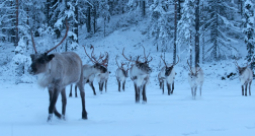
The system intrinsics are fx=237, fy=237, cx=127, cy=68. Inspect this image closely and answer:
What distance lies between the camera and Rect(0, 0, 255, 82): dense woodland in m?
20.5

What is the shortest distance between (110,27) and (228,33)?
20.6 m

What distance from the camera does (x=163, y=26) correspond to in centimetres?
2980

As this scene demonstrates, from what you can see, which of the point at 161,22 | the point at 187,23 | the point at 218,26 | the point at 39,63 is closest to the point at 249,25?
the point at 187,23

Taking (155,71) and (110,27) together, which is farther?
(110,27)

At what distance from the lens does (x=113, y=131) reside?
146 inches

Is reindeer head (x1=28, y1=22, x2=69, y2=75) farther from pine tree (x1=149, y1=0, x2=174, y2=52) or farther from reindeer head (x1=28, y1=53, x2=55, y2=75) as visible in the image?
pine tree (x1=149, y1=0, x2=174, y2=52)

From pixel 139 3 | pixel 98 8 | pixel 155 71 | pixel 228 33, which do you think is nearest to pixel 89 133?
pixel 155 71

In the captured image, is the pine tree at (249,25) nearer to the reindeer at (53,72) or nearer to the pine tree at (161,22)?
the pine tree at (161,22)

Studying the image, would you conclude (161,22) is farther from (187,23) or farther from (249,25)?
(249,25)

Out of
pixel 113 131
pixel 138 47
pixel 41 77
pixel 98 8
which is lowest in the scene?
pixel 113 131

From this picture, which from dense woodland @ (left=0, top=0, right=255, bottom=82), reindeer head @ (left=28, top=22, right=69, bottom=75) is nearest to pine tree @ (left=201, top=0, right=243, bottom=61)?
dense woodland @ (left=0, top=0, right=255, bottom=82)

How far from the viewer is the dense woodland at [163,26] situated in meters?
20.5

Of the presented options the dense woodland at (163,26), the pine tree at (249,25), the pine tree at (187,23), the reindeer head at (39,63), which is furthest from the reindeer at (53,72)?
the pine tree at (249,25)

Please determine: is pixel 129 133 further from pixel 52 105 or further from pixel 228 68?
pixel 228 68
